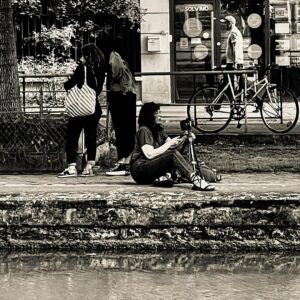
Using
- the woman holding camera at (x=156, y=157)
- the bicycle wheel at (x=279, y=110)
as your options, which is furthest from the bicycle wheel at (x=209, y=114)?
the woman holding camera at (x=156, y=157)

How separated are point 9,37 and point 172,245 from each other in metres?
5.25

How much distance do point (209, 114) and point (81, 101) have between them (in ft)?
12.3

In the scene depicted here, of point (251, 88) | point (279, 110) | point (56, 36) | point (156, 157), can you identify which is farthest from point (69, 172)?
point (56, 36)

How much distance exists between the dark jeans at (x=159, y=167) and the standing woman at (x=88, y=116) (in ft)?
5.15

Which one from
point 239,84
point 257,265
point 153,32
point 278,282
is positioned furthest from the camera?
point 153,32

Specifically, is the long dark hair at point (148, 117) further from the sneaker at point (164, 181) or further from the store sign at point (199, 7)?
the store sign at point (199, 7)

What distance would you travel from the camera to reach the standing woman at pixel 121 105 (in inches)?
472

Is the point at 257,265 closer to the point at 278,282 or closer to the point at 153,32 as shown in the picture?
the point at 278,282

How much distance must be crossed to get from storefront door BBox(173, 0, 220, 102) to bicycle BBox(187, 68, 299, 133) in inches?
257

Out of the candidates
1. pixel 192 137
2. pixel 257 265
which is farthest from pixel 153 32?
pixel 257 265

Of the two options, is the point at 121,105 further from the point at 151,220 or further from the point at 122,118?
the point at 151,220

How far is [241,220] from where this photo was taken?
29.1 feet

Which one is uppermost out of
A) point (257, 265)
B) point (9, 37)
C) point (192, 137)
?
point (9, 37)

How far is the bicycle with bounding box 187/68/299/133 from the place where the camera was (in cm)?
1473
